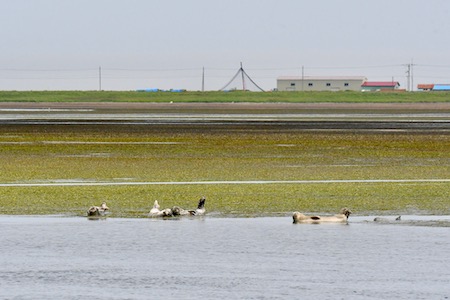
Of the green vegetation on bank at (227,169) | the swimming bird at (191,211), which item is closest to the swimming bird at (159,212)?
the swimming bird at (191,211)

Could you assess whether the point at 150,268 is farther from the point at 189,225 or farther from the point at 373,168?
the point at 373,168

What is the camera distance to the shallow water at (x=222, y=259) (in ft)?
45.7

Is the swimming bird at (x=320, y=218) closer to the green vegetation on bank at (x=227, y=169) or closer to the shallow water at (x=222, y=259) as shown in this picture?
the shallow water at (x=222, y=259)

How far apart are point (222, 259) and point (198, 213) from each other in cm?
572

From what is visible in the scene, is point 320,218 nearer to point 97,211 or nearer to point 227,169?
point 97,211

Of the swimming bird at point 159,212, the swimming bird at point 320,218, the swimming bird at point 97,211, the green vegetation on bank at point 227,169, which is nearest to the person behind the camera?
the swimming bird at point 320,218

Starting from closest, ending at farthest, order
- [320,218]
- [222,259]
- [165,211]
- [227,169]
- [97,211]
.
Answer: [222,259], [320,218], [165,211], [97,211], [227,169]

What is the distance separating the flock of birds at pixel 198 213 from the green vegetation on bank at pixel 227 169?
1.29ft

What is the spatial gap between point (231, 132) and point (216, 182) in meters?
32.2

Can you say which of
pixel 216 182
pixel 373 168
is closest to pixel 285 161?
pixel 373 168

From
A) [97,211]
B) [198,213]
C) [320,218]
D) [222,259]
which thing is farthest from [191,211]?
[222,259]

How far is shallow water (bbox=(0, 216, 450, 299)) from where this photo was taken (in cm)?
1393

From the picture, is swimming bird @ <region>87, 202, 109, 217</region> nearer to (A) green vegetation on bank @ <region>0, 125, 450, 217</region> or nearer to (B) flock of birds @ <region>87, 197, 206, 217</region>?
(B) flock of birds @ <region>87, 197, 206, 217</region>

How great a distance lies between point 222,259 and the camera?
16.3 meters
